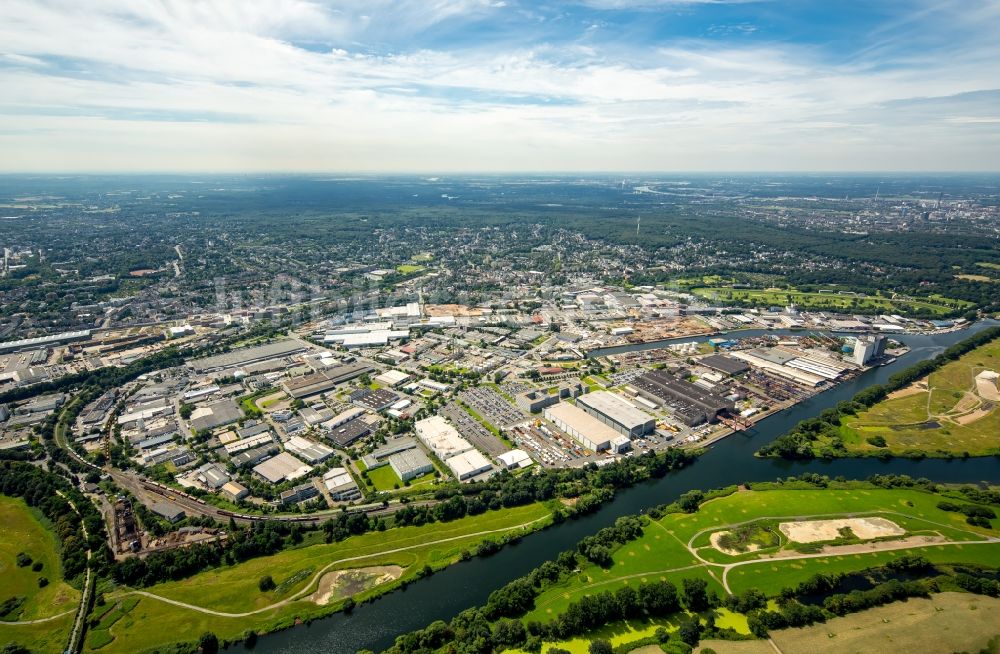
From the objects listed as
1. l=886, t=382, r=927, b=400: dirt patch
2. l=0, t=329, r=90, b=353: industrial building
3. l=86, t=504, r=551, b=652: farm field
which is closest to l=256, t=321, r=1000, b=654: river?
l=86, t=504, r=551, b=652: farm field

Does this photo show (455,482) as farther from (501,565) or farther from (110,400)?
(110,400)

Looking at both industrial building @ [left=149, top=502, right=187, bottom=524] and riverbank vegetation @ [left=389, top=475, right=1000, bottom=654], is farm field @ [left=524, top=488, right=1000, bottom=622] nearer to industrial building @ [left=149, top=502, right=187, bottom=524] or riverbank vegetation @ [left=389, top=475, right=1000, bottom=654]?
riverbank vegetation @ [left=389, top=475, right=1000, bottom=654]

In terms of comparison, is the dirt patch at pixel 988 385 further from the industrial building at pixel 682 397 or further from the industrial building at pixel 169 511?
the industrial building at pixel 169 511

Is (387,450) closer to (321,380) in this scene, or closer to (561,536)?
(561,536)

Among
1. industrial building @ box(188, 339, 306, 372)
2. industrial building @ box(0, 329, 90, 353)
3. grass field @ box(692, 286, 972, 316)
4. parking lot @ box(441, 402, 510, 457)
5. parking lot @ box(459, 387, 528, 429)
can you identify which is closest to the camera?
parking lot @ box(441, 402, 510, 457)

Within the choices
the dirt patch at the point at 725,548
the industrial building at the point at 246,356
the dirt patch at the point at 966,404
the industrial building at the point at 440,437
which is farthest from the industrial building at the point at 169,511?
the dirt patch at the point at 966,404

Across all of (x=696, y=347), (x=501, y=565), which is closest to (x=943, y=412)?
(x=696, y=347)
